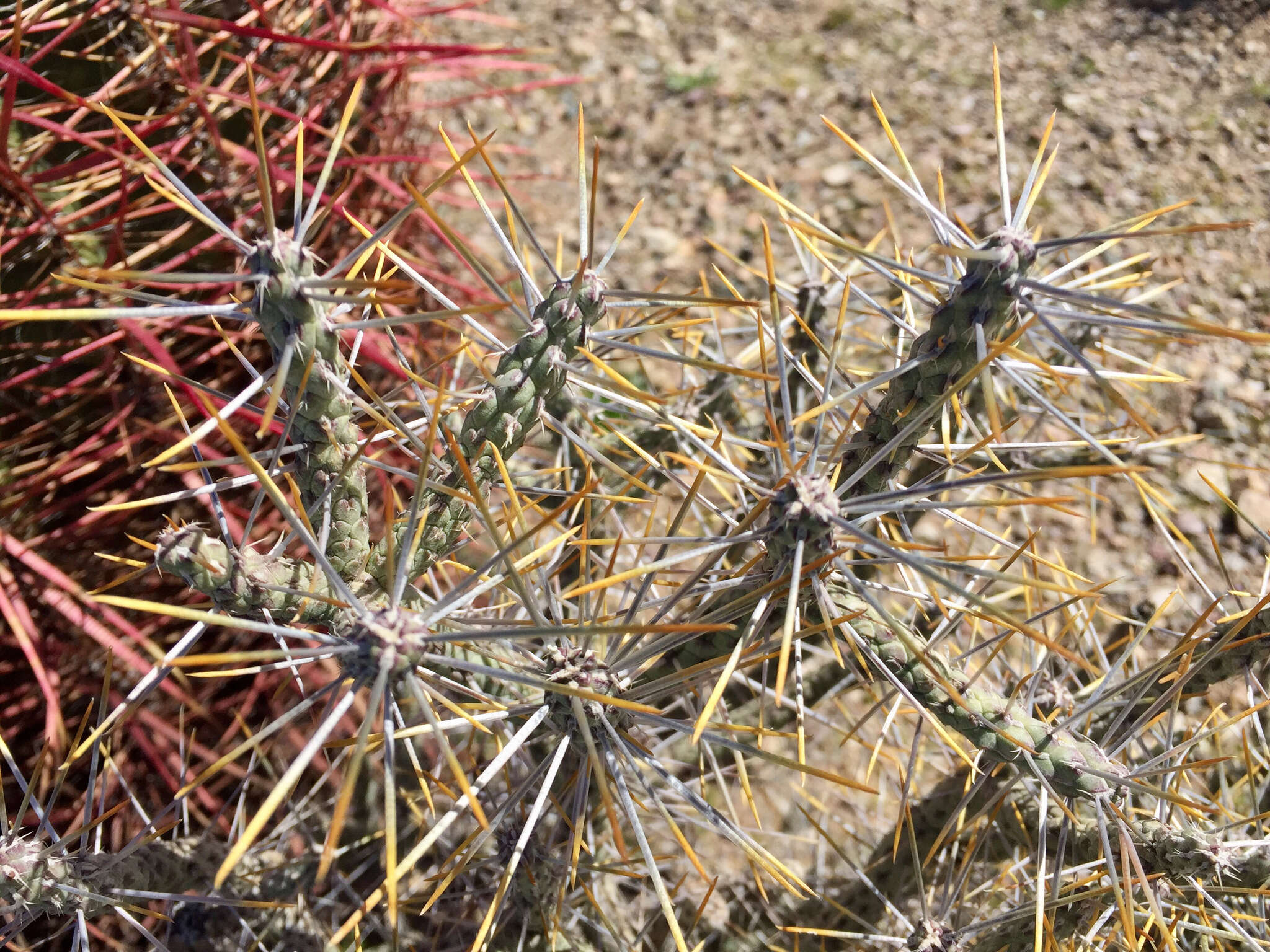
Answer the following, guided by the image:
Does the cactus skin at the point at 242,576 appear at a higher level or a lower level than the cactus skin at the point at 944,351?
lower

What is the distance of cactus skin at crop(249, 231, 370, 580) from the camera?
496mm

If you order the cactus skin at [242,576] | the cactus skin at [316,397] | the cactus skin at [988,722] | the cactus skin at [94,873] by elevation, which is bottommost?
the cactus skin at [94,873]

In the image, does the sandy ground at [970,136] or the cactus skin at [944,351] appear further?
the sandy ground at [970,136]

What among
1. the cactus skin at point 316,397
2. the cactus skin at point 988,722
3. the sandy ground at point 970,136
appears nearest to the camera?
the cactus skin at point 316,397

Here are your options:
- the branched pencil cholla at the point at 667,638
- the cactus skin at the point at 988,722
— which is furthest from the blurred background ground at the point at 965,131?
the cactus skin at the point at 988,722

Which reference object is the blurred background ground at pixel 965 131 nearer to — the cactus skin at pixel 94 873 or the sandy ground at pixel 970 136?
the sandy ground at pixel 970 136

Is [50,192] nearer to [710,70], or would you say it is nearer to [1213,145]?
[710,70]

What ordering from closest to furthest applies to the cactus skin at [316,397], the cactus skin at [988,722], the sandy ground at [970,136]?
the cactus skin at [316,397], the cactus skin at [988,722], the sandy ground at [970,136]

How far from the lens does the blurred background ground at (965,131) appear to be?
137cm

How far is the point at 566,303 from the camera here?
57 cm

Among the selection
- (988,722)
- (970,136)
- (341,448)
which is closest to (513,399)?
(341,448)

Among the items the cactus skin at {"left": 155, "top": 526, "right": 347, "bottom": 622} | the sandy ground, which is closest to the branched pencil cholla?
the cactus skin at {"left": 155, "top": 526, "right": 347, "bottom": 622}

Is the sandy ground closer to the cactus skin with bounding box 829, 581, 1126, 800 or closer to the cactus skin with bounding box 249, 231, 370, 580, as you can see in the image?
the cactus skin with bounding box 829, 581, 1126, 800

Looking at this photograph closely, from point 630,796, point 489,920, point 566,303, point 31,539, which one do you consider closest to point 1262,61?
point 566,303
